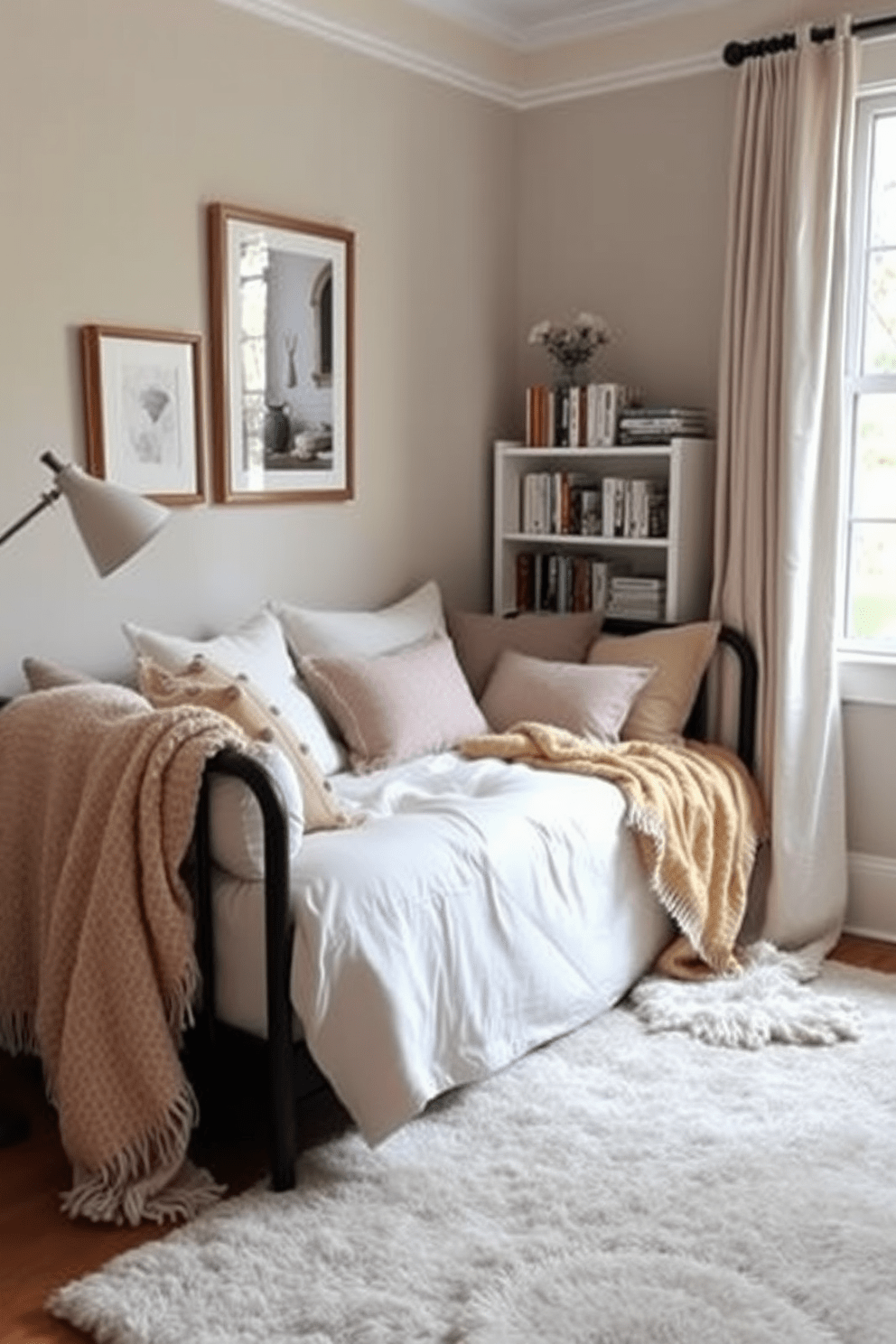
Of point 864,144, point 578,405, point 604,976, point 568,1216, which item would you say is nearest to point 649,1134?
point 568,1216

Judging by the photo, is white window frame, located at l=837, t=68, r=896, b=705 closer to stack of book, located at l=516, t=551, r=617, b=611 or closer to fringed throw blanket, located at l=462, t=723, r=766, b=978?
fringed throw blanket, located at l=462, t=723, r=766, b=978

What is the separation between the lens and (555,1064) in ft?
9.00

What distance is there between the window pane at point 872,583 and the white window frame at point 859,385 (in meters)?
0.03

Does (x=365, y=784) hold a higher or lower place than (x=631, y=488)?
lower

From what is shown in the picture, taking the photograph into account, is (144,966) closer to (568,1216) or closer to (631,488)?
(568,1216)

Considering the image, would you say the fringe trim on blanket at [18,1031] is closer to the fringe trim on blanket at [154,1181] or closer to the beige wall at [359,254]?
the fringe trim on blanket at [154,1181]

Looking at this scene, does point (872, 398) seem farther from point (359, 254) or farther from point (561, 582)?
point (359, 254)

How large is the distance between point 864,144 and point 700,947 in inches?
86.5

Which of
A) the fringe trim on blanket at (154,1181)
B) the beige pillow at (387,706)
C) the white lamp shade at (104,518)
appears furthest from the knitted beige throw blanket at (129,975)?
the beige pillow at (387,706)

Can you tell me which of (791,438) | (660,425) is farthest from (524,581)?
(791,438)

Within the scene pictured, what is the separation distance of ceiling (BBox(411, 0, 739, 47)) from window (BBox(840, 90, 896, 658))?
65 centimetres

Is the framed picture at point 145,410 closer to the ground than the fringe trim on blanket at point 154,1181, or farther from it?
farther from it

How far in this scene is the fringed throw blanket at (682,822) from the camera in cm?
308

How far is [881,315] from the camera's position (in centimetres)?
357
